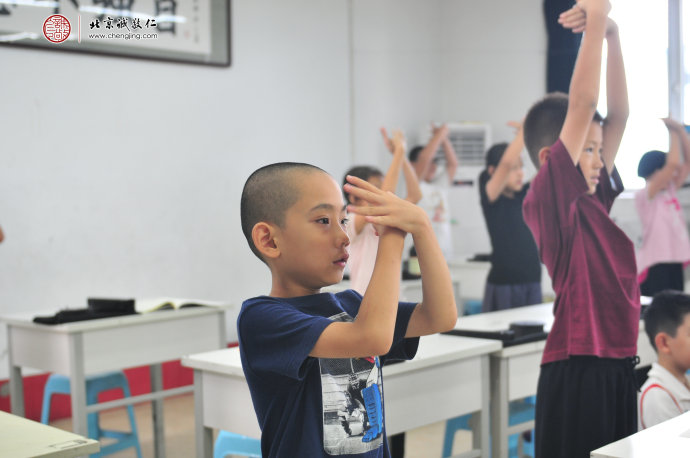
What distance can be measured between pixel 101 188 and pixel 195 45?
105 cm

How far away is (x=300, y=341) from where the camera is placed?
40.2 inches

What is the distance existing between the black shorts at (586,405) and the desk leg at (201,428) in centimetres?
89

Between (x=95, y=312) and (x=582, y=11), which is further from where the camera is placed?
(x=95, y=312)

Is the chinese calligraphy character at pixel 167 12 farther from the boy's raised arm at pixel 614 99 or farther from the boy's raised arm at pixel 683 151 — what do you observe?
the boy's raised arm at pixel 614 99

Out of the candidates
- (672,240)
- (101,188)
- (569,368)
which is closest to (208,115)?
(101,188)

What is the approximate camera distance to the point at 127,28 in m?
4.31

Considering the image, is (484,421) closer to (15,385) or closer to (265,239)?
(265,239)

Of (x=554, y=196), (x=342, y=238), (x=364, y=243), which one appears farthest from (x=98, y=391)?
(x=342, y=238)

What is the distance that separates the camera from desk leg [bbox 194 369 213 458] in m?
2.11

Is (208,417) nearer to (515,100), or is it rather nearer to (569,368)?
(569,368)

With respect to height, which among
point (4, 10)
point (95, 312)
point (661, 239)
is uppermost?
point (4, 10)

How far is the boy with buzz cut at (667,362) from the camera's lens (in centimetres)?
183

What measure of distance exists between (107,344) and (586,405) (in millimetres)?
1724

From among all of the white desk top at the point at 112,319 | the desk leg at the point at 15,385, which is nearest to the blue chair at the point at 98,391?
the desk leg at the point at 15,385
